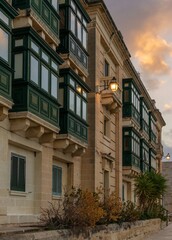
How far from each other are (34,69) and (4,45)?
2184 millimetres

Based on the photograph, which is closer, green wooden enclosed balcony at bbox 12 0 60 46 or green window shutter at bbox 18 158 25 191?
green wooden enclosed balcony at bbox 12 0 60 46

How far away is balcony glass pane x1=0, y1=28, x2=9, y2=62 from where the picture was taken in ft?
48.8

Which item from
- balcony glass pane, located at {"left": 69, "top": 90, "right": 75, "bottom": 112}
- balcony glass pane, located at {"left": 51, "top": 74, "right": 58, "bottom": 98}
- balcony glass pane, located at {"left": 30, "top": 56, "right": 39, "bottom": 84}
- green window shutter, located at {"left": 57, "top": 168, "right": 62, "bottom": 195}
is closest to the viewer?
balcony glass pane, located at {"left": 30, "top": 56, "right": 39, "bottom": 84}

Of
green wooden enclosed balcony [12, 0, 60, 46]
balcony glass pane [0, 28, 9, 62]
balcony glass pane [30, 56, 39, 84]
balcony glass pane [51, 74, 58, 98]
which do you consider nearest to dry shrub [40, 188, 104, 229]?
balcony glass pane [51, 74, 58, 98]

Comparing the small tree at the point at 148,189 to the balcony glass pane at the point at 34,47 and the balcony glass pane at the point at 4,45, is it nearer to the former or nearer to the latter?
the balcony glass pane at the point at 34,47

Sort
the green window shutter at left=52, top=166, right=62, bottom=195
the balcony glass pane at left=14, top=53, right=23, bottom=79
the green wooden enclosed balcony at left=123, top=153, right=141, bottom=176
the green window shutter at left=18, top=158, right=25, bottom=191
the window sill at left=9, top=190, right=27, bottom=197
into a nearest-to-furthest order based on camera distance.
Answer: the balcony glass pane at left=14, top=53, right=23, bottom=79 → the window sill at left=9, top=190, right=27, bottom=197 → the green window shutter at left=18, top=158, right=25, bottom=191 → the green window shutter at left=52, top=166, right=62, bottom=195 → the green wooden enclosed balcony at left=123, top=153, right=141, bottom=176

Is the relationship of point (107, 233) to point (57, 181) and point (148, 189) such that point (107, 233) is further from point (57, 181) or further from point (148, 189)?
point (148, 189)

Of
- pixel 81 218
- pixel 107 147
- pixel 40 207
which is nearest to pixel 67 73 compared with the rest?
pixel 40 207

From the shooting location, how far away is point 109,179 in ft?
94.7

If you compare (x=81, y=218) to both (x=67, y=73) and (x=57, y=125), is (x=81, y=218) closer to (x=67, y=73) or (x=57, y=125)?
(x=57, y=125)

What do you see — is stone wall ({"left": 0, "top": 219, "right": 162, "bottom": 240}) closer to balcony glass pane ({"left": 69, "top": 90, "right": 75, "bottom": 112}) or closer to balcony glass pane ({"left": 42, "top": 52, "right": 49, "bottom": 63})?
balcony glass pane ({"left": 69, "top": 90, "right": 75, "bottom": 112})

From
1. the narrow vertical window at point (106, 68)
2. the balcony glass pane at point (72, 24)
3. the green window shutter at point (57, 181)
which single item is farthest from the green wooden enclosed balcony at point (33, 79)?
the narrow vertical window at point (106, 68)

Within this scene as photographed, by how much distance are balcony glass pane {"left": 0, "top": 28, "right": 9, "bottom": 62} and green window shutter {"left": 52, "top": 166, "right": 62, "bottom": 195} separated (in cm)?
778

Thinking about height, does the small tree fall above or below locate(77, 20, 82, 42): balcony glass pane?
below
